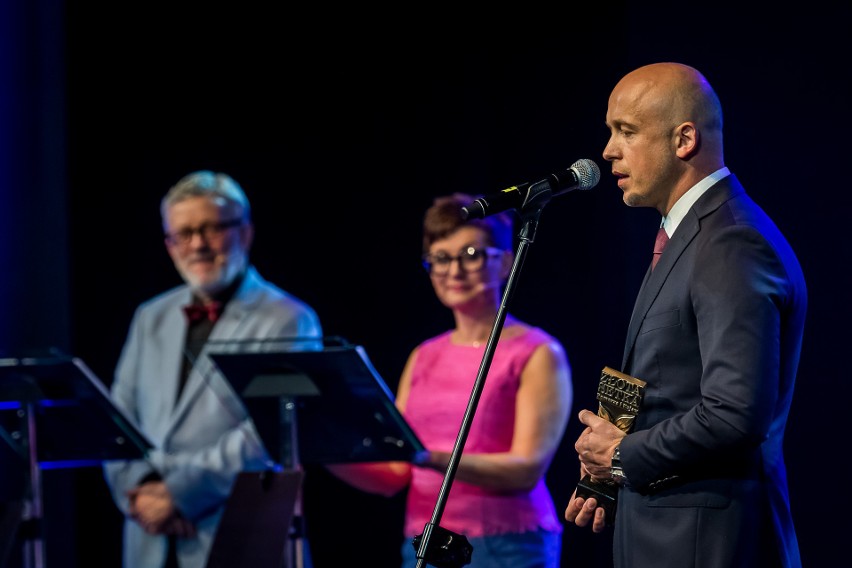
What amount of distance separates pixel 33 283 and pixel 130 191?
0.69 m

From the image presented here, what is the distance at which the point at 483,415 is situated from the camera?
3.48 m

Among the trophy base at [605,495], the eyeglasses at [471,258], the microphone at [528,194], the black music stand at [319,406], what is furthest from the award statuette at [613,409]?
the eyeglasses at [471,258]

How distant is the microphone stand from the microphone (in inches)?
2.4

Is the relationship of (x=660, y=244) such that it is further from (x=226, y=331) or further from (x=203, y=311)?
(x=203, y=311)

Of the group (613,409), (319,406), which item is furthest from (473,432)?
(613,409)

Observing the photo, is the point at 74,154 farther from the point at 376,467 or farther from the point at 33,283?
the point at 376,467

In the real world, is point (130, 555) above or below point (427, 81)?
below

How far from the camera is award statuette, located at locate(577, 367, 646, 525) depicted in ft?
7.88

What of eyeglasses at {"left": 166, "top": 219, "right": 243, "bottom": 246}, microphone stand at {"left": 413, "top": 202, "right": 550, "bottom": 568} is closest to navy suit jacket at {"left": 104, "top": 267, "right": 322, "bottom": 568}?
eyeglasses at {"left": 166, "top": 219, "right": 243, "bottom": 246}

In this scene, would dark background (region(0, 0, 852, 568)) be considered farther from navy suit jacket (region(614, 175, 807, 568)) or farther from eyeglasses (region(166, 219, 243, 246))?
navy suit jacket (region(614, 175, 807, 568))

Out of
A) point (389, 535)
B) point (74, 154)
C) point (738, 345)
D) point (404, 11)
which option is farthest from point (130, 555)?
point (738, 345)

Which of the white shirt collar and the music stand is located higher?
the white shirt collar

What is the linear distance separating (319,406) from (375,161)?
1726 millimetres

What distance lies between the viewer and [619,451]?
2.38m
